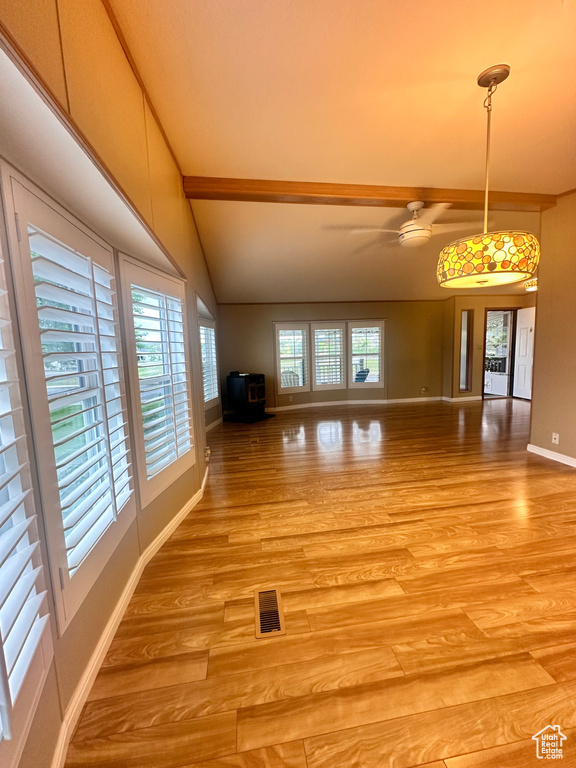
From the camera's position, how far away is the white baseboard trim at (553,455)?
311 cm

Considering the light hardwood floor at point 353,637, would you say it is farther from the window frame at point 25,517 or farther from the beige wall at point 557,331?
the beige wall at point 557,331

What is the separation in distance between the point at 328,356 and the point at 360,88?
199 inches

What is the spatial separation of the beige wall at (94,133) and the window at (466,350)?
649 centimetres

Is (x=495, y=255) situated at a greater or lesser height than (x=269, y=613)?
greater

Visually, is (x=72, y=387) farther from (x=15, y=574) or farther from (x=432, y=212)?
(x=432, y=212)

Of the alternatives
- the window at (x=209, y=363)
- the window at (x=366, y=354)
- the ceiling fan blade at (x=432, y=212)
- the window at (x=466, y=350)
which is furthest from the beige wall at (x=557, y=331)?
the window at (x=209, y=363)

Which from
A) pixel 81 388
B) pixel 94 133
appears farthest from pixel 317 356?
pixel 94 133

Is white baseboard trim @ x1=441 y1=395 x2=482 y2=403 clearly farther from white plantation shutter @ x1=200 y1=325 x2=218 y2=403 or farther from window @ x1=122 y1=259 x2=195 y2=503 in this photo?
window @ x1=122 y1=259 x2=195 y2=503

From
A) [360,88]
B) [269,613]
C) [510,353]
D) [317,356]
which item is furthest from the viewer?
[510,353]

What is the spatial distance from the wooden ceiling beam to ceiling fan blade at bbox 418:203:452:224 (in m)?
0.10

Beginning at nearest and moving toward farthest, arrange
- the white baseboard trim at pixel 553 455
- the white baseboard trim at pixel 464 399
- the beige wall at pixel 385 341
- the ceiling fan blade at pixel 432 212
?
the ceiling fan blade at pixel 432 212
the white baseboard trim at pixel 553 455
the beige wall at pixel 385 341
the white baseboard trim at pixel 464 399

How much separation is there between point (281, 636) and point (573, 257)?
4204mm

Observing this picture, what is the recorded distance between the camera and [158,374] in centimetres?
202

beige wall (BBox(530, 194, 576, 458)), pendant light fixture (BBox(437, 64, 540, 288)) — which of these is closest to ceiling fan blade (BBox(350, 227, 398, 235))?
beige wall (BBox(530, 194, 576, 458))
